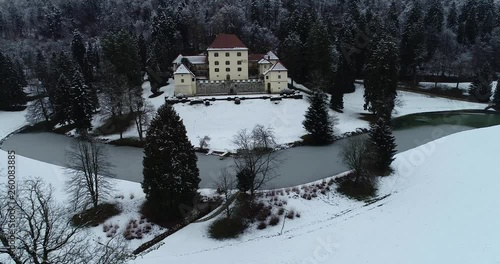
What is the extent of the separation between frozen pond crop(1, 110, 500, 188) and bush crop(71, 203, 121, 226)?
475 cm

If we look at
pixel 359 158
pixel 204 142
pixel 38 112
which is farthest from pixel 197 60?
pixel 359 158

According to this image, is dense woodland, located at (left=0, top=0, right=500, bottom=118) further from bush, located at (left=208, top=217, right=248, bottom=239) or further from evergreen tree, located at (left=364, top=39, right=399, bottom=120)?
bush, located at (left=208, top=217, right=248, bottom=239)

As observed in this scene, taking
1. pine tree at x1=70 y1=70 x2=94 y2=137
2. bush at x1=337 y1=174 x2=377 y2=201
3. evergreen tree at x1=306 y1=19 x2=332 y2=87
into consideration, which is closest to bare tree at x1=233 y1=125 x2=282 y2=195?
bush at x1=337 y1=174 x2=377 y2=201

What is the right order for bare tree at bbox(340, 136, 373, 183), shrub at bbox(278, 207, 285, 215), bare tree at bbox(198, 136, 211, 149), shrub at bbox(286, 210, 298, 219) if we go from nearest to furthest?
shrub at bbox(286, 210, 298, 219) → shrub at bbox(278, 207, 285, 215) → bare tree at bbox(340, 136, 373, 183) → bare tree at bbox(198, 136, 211, 149)

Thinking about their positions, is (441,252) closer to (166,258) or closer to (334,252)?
(334,252)

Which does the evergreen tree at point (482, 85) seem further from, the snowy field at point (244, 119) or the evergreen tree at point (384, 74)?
the evergreen tree at point (384, 74)

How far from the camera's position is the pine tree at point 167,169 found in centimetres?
2025

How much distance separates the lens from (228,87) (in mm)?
45969

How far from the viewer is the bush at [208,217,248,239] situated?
19531 mm

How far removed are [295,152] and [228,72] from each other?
68.4 ft

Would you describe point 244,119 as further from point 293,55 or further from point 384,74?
point 384,74

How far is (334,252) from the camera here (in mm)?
17750

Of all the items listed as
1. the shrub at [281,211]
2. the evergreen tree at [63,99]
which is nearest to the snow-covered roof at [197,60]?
the evergreen tree at [63,99]

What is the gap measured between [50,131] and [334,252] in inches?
1503
